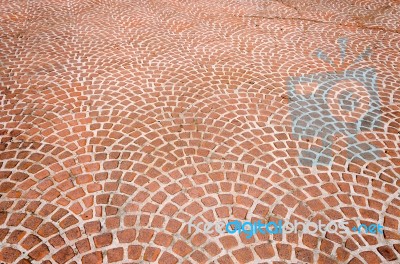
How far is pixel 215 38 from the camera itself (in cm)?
674

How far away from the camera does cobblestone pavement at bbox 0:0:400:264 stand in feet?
8.86
